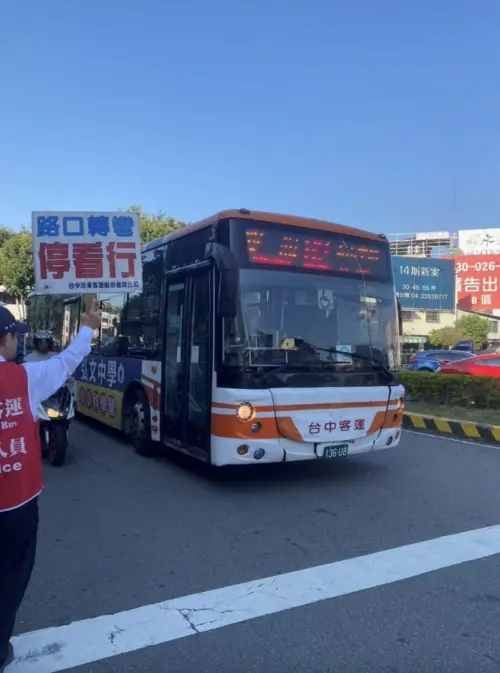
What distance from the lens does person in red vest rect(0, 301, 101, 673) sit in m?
3.01

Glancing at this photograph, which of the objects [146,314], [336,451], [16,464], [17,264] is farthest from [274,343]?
[17,264]

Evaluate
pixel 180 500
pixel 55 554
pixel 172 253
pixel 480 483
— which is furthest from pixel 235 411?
pixel 480 483

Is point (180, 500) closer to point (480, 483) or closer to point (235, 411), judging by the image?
point (235, 411)

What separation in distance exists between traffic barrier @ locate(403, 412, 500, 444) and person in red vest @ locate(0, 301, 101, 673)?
916 centimetres

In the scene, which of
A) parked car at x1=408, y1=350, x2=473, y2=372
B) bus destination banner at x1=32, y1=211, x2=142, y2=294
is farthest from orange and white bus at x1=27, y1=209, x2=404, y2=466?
parked car at x1=408, y1=350, x2=473, y2=372

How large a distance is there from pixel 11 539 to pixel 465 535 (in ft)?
13.3

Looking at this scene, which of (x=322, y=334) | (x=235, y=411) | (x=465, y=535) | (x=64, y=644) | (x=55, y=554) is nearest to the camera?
(x=64, y=644)

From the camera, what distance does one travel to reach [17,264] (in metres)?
31.2

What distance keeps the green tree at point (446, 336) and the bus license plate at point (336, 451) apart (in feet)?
145

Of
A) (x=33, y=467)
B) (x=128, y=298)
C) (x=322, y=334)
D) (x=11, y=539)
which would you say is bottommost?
(x=11, y=539)

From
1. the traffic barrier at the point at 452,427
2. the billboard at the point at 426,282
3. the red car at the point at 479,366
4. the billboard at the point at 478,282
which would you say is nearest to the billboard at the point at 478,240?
the billboard at the point at 478,282

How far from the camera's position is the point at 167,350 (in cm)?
809

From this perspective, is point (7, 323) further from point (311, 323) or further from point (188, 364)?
point (188, 364)

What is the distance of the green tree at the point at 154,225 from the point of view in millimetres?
30547
